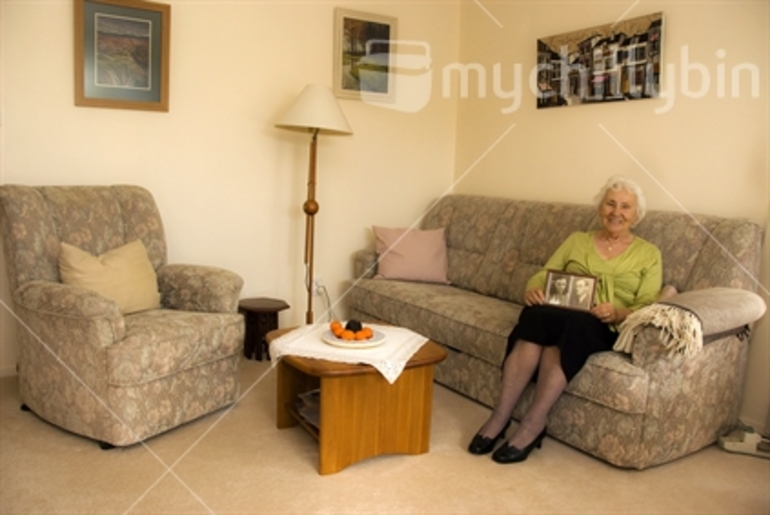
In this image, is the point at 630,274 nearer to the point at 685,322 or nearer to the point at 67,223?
the point at 685,322

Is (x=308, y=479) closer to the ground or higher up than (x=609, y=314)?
closer to the ground

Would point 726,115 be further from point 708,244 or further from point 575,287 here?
point 575,287

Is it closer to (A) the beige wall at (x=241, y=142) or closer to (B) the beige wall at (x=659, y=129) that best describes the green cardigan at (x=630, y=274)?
(B) the beige wall at (x=659, y=129)

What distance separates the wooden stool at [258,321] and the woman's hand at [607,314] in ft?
5.56

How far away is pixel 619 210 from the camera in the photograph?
2.83m

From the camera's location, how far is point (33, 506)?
6.95 feet

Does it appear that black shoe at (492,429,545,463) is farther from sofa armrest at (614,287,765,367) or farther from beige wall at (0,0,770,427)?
beige wall at (0,0,770,427)

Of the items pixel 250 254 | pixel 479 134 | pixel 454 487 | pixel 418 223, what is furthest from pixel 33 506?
pixel 479 134

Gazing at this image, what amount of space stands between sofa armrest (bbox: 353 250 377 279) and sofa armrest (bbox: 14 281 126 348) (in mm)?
1715

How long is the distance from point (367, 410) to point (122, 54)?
2.15 m

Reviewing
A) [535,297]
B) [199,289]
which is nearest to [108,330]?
[199,289]

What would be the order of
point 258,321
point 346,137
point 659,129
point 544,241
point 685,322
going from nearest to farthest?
point 685,322 < point 659,129 < point 544,241 < point 258,321 < point 346,137

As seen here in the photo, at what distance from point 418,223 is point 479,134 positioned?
26.8 inches

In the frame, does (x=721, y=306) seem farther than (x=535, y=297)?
No
